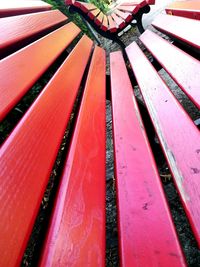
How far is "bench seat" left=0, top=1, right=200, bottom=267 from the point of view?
1.68 ft

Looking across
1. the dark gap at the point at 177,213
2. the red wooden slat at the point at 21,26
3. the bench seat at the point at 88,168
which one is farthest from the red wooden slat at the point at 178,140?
the red wooden slat at the point at 21,26

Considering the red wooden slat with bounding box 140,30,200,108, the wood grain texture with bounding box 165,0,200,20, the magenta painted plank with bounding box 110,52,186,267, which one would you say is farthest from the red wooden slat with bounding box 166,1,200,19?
the magenta painted plank with bounding box 110,52,186,267

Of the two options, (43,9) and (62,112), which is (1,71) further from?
(43,9)

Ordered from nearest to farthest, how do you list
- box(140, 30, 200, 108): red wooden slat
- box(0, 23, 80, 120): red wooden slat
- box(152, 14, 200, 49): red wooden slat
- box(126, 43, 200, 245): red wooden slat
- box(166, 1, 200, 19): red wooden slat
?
box(126, 43, 200, 245): red wooden slat < box(0, 23, 80, 120): red wooden slat < box(140, 30, 200, 108): red wooden slat < box(152, 14, 200, 49): red wooden slat < box(166, 1, 200, 19): red wooden slat

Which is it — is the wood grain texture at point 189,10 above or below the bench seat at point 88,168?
above

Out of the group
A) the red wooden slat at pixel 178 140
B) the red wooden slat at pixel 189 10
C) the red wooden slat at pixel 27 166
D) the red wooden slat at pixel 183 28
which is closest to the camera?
the red wooden slat at pixel 27 166

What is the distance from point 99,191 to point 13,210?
0.67ft

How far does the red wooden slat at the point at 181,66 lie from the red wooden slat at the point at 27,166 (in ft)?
1.32

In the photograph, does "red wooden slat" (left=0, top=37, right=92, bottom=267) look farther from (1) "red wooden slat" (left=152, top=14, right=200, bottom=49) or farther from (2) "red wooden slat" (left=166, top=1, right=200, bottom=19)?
(2) "red wooden slat" (left=166, top=1, right=200, bottom=19)

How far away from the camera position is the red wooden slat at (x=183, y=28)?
1.21m

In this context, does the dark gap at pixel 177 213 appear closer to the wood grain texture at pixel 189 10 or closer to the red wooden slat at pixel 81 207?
the red wooden slat at pixel 81 207

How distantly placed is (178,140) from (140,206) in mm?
252

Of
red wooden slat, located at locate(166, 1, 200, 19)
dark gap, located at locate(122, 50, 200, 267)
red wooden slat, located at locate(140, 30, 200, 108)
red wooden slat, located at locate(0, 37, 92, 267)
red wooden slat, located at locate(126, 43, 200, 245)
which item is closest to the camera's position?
red wooden slat, located at locate(0, 37, 92, 267)

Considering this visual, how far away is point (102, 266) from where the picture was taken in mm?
487
